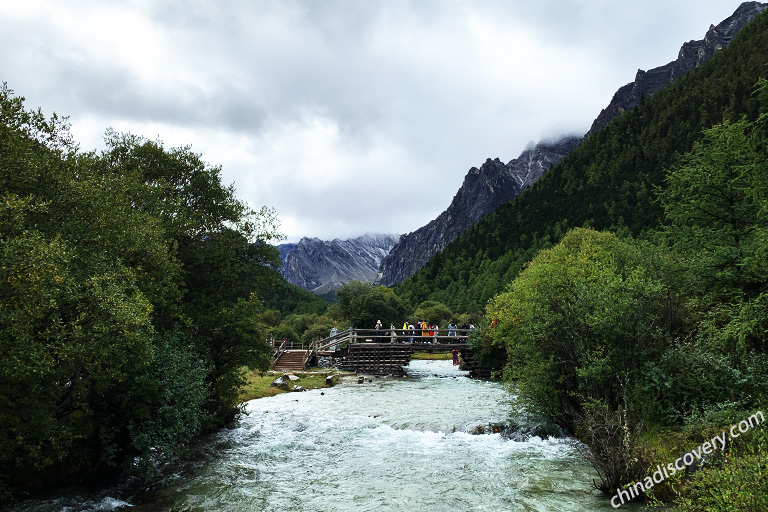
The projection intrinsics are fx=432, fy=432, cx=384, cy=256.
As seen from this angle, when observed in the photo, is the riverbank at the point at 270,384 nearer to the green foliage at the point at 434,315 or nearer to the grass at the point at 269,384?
the grass at the point at 269,384

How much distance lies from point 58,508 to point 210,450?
6.51m

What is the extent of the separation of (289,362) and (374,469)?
3897cm

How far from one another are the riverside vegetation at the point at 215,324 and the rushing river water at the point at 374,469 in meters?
1.15

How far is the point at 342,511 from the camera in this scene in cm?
1091

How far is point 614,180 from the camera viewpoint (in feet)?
399

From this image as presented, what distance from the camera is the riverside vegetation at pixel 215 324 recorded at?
29.7 feet

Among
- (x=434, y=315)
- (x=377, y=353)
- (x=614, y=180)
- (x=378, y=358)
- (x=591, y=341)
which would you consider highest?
(x=614, y=180)

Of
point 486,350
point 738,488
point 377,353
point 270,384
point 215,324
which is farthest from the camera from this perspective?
point 377,353

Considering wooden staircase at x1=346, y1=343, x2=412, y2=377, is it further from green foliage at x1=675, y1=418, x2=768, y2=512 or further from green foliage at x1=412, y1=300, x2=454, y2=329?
green foliage at x1=412, y1=300, x2=454, y2=329

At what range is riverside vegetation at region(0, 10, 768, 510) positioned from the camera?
9.04m

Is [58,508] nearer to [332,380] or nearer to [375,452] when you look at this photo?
[375,452]

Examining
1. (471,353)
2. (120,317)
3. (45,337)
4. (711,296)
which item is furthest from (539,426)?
(471,353)

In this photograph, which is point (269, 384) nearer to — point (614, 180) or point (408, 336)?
point (408, 336)

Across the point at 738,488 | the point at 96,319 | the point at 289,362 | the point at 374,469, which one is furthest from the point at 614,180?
the point at 96,319
